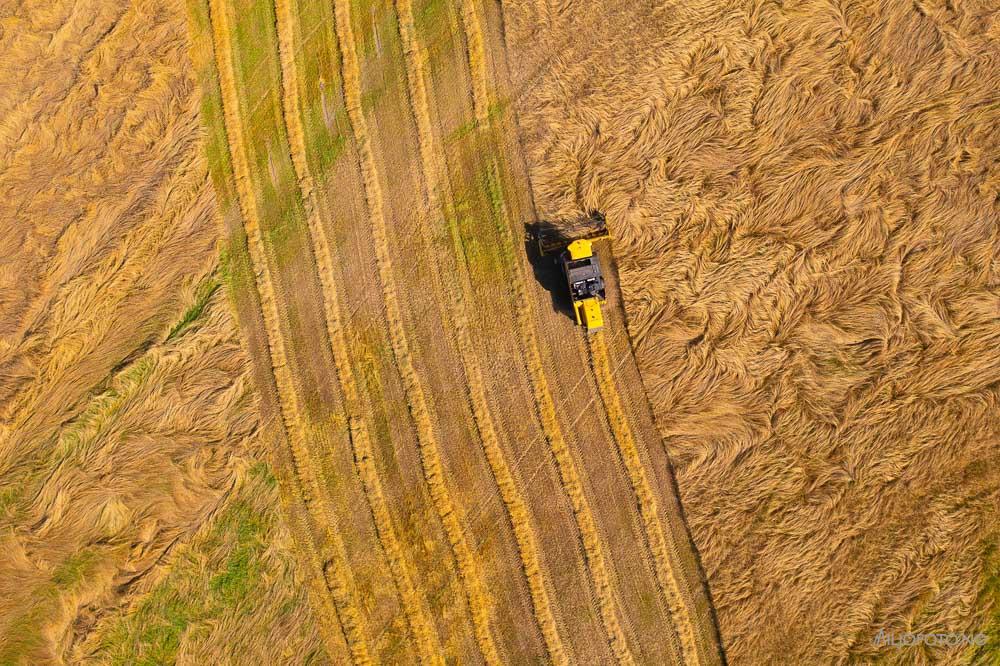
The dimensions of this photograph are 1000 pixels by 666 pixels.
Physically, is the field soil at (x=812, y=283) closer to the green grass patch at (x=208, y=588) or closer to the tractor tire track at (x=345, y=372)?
the tractor tire track at (x=345, y=372)

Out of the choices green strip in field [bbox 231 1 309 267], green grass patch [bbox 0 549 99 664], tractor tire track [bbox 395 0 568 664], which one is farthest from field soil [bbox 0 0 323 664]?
tractor tire track [bbox 395 0 568 664]

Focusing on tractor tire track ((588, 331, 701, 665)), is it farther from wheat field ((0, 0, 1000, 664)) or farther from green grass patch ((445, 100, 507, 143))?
green grass patch ((445, 100, 507, 143))

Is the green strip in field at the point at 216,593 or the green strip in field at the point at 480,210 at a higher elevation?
the green strip in field at the point at 480,210

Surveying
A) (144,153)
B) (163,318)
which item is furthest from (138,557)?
(144,153)

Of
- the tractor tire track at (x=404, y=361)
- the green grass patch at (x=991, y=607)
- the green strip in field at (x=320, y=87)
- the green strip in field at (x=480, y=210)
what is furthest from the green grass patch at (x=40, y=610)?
the green grass patch at (x=991, y=607)

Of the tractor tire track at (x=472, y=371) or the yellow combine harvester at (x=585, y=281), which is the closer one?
the yellow combine harvester at (x=585, y=281)
